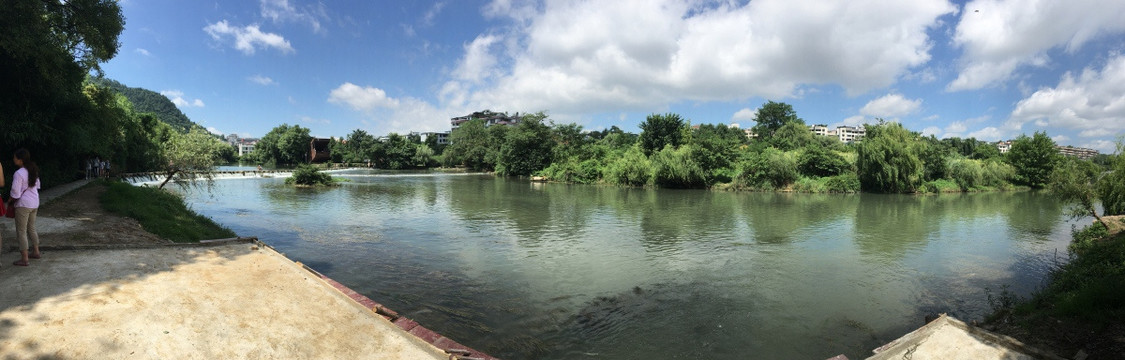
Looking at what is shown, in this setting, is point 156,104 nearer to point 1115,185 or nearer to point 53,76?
point 53,76

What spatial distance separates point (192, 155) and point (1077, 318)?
3148cm

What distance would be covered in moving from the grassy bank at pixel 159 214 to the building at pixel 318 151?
286 ft

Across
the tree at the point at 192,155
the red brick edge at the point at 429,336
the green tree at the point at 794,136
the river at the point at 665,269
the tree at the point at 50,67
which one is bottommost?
the river at the point at 665,269

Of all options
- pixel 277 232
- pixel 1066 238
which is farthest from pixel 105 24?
pixel 1066 238

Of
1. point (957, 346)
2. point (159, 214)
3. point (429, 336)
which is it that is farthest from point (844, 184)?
point (159, 214)

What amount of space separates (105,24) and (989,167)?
68.1m

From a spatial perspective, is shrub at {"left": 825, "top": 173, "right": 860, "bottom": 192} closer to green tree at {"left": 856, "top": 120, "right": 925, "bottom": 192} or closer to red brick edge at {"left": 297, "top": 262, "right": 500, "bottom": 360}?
green tree at {"left": 856, "top": 120, "right": 925, "bottom": 192}

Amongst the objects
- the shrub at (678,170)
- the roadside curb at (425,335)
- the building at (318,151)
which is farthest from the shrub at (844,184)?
the building at (318,151)

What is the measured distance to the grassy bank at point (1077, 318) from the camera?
6.12 meters

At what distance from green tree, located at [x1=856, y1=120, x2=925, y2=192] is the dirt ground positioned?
47.7 meters

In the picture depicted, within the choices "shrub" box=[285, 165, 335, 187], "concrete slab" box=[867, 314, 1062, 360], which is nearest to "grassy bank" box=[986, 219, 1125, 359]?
"concrete slab" box=[867, 314, 1062, 360]

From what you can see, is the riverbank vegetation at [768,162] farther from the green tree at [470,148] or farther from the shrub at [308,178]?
the shrub at [308,178]

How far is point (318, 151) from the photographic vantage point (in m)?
101

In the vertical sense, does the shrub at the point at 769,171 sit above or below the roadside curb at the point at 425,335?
above
